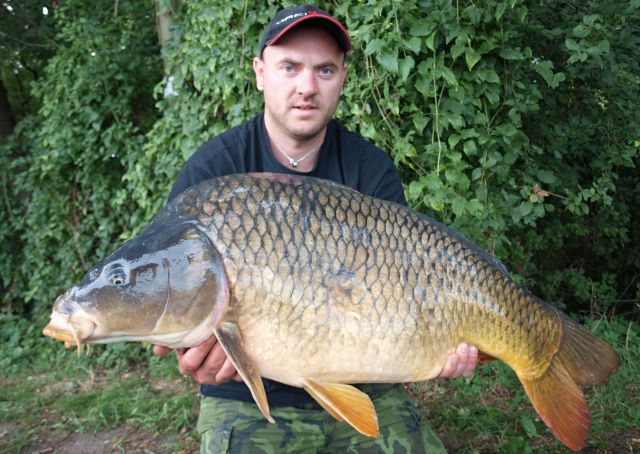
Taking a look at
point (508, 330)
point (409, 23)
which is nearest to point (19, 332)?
point (409, 23)

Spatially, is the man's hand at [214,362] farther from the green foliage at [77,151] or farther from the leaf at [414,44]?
the green foliage at [77,151]

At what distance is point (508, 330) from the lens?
56.2 inches

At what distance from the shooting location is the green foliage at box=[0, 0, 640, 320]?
213 centimetres

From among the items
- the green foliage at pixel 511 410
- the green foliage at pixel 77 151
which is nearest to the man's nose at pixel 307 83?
the green foliage at pixel 511 410

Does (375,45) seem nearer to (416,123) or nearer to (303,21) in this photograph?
(416,123)

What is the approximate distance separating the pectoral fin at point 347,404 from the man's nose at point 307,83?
32.0 inches

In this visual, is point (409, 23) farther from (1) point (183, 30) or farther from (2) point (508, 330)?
(1) point (183, 30)

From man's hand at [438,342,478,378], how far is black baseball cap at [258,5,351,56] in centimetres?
94

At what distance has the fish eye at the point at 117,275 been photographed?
1.14m

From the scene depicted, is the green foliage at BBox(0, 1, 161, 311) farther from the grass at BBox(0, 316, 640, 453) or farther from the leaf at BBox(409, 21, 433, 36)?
the leaf at BBox(409, 21, 433, 36)

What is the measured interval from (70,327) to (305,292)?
47 cm

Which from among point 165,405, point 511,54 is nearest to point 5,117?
point 165,405

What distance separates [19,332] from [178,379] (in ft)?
4.56

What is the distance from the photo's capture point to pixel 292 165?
1.75 meters
